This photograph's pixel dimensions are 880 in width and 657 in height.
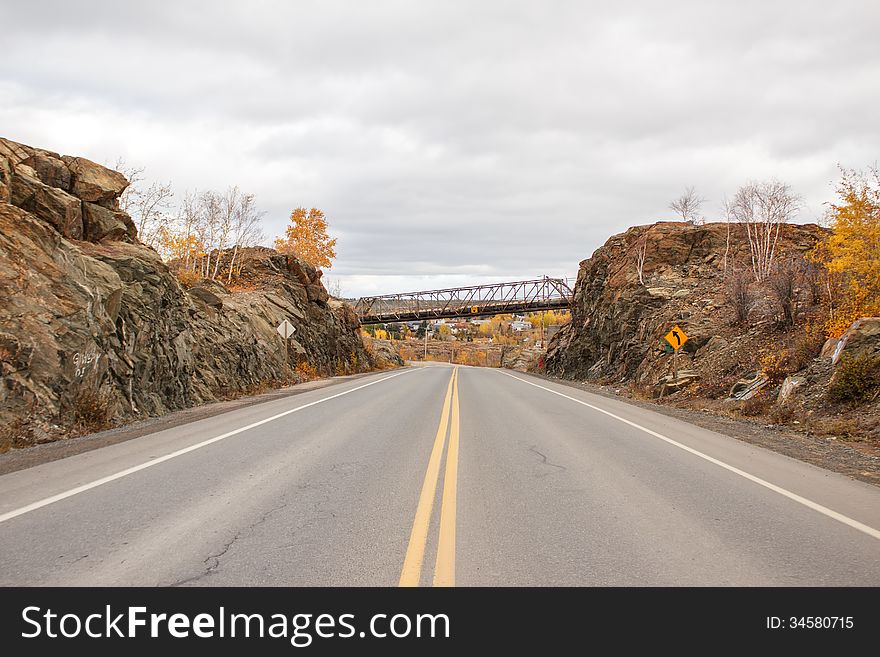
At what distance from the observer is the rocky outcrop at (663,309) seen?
22.8 meters

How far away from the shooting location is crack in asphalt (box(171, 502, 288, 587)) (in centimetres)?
405

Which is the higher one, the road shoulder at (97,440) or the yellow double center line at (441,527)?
the yellow double center line at (441,527)

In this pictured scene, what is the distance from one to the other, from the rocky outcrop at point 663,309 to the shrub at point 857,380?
5826mm

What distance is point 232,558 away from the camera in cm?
445

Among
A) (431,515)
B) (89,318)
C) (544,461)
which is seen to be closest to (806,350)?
(544,461)

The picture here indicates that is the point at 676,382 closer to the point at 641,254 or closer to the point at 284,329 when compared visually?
the point at 641,254

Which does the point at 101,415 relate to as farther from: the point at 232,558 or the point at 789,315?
the point at 789,315

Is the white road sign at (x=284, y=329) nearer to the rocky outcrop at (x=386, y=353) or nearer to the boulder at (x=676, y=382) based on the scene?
the boulder at (x=676, y=382)

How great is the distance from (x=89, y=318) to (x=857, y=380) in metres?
18.4

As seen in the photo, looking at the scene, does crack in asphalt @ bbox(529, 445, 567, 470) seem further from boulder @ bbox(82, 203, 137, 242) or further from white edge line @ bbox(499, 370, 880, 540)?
boulder @ bbox(82, 203, 137, 242)

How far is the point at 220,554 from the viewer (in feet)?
14.9

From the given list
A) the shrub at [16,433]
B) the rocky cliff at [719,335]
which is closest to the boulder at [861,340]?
the rocky cliff at [719,335]

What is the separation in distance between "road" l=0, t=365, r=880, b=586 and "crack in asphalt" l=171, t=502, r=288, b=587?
0.02m

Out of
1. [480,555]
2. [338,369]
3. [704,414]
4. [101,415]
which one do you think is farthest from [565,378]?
[480,555]
